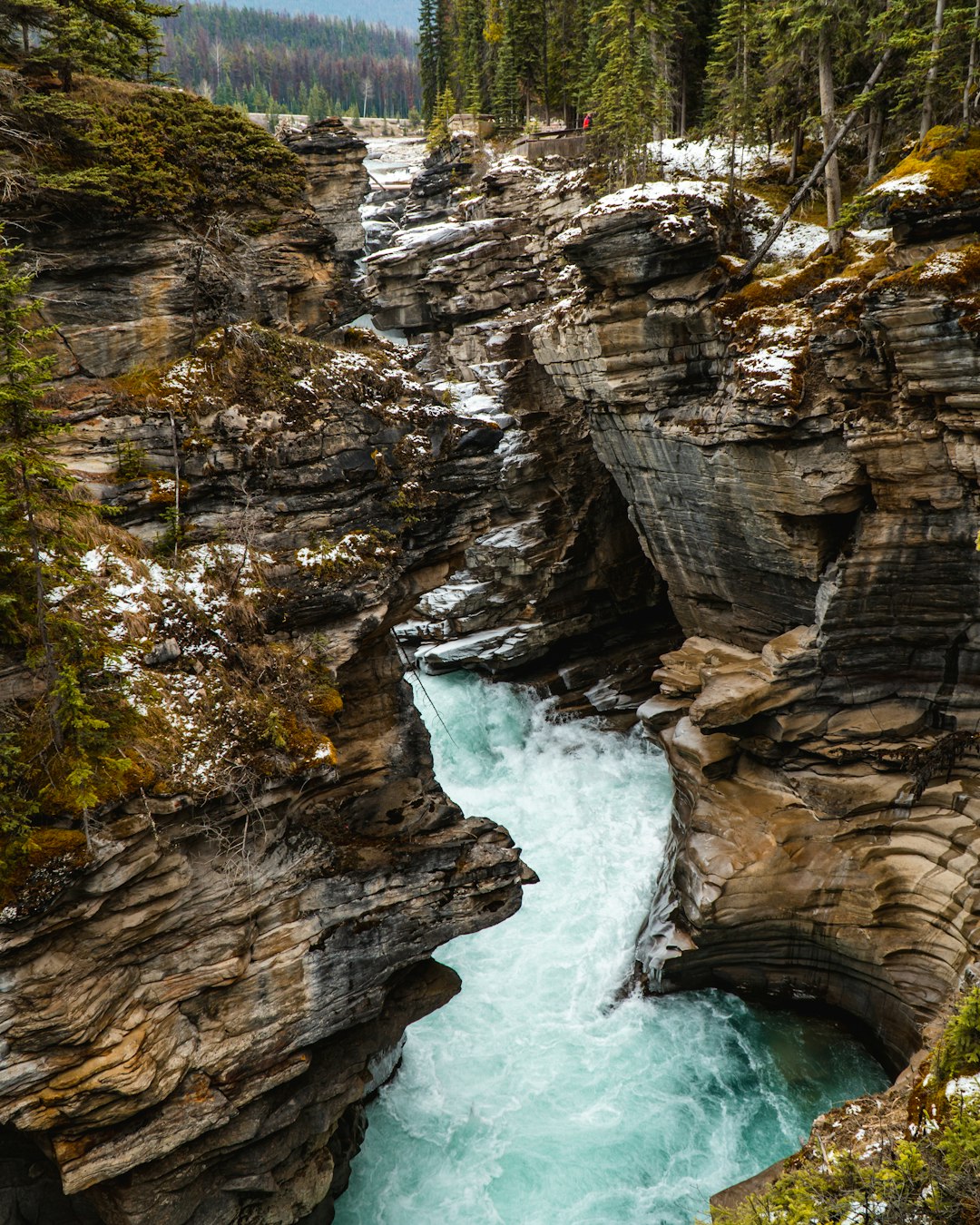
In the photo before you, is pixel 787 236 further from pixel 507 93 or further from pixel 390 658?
pixel 507 93

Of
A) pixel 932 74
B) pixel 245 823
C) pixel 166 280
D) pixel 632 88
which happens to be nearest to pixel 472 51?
pixel 632 88

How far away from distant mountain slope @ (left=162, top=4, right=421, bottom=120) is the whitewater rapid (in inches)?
4527

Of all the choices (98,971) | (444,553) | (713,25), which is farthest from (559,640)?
(713,25)

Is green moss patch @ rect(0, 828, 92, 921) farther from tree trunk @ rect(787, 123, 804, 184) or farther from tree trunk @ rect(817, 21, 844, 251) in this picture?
tree trunk @ rect(787, 123, 804, 184)

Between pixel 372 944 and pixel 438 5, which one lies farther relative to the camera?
pixel 438 5

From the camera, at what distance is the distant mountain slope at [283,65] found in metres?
123

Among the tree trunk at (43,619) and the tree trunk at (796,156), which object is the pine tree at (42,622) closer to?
the tree trunk at (43,619)

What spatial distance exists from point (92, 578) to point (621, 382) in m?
13.9

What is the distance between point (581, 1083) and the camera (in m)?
15.4

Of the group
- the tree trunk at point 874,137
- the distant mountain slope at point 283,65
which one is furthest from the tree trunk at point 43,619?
the distant mountain slope at point 283,65

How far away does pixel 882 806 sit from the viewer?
16.3 meters

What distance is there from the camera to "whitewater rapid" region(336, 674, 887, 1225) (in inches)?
537

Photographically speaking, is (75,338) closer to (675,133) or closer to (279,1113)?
(279,1113)

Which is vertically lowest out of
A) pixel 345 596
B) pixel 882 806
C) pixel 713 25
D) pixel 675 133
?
pixel 882 806
